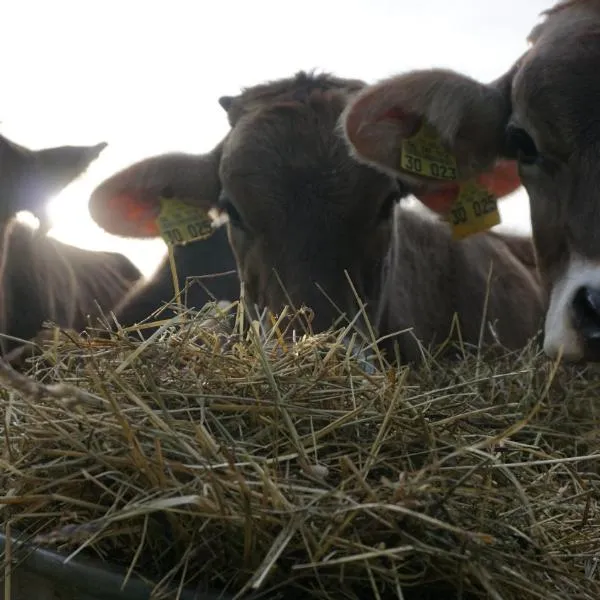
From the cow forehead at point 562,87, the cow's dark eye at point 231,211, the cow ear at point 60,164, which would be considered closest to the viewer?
the cow forehead at point 562,87

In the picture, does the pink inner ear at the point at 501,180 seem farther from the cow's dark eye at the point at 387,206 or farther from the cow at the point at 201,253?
the cow at the point at 201,253

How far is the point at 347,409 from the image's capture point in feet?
6.09

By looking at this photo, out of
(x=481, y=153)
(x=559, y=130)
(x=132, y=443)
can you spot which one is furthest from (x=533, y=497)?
(x=481, y=153)

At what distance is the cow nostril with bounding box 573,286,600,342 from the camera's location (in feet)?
8.33

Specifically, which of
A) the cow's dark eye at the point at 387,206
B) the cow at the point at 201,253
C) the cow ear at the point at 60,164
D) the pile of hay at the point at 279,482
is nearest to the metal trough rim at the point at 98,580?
the pile of hay at the point at 279,482

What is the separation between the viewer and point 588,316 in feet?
8.54

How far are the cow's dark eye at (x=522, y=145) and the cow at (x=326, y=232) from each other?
1.92 feet

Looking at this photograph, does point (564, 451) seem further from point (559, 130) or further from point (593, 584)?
point (559, 130)

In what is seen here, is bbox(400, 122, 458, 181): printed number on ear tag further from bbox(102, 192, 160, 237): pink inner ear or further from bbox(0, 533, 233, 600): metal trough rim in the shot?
bbox(0, 533, 233, 600): metal trough rim

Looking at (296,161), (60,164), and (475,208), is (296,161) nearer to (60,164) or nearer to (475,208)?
(475,208)

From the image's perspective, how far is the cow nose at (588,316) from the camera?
100 inches

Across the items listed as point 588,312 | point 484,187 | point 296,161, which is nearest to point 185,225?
point 296,161

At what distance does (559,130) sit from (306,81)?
174cm

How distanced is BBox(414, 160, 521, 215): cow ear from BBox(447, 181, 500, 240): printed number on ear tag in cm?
3
